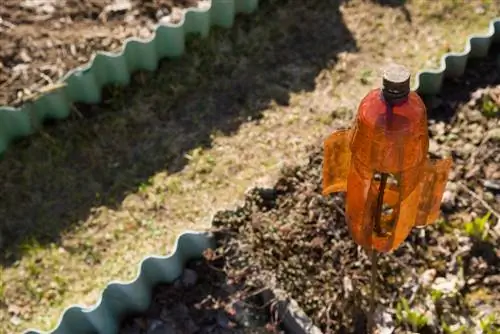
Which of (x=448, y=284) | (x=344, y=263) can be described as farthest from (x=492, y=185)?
(x=344, y=263)

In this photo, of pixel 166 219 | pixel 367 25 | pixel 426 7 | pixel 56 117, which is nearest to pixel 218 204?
pixel 166 219

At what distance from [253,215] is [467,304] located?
3.27ft

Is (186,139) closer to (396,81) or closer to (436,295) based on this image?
(436,295)

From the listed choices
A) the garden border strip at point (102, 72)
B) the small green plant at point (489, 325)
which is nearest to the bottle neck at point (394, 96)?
the small green plant at point (489, 325)

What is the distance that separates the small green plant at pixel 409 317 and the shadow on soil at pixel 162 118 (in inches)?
53.7

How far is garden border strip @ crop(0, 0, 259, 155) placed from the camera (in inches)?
165

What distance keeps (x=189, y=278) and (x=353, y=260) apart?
72 centimetres

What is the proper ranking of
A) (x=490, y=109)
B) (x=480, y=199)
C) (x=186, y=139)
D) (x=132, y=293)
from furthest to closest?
(x=186, y=139) → (x=490, y=109) → (x=480, y=199) → (x=132, y=293)

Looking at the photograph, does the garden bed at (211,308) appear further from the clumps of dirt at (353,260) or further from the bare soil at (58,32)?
the bare soil at (58,32)

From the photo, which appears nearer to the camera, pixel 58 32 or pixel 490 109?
pixel 490 109

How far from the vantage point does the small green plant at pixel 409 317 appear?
3242 millimetres

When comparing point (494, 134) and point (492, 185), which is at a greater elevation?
point (494, 134)

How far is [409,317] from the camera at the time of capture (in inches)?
128

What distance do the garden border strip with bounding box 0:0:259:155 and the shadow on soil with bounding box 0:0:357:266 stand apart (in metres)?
0.06
